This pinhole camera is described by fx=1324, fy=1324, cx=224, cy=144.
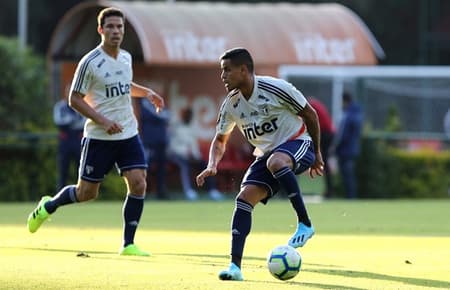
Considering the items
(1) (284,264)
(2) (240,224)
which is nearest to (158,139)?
(2) (240,224)

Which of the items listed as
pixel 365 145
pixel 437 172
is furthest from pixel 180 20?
pixel 437 172

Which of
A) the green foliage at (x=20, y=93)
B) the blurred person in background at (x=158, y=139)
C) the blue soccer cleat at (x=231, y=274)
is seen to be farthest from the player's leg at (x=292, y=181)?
the green foliage at (x=20, y=93)

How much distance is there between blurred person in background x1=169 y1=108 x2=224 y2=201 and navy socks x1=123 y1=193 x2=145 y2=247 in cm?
1551

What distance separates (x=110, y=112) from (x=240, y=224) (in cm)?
295

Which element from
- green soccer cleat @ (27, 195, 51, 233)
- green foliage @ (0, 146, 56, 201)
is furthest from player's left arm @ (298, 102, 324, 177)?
green foliage @ (0, 146, 56, 201)

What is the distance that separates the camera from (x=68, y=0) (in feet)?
173

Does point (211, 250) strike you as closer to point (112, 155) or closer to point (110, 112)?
point (112, 155)

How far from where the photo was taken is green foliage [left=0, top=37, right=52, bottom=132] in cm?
2916

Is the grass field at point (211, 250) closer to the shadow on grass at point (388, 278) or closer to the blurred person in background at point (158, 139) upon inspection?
the shadow on grass at point (388, 278)

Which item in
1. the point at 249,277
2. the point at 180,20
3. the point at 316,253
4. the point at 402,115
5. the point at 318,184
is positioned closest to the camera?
the point at 249,277

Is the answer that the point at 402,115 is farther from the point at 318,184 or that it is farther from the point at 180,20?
the point at 180,20

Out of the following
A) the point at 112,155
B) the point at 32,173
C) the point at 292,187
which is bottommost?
the point at 32,173

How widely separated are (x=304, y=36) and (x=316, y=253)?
1791 centimetres

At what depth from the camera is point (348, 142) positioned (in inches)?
1121
